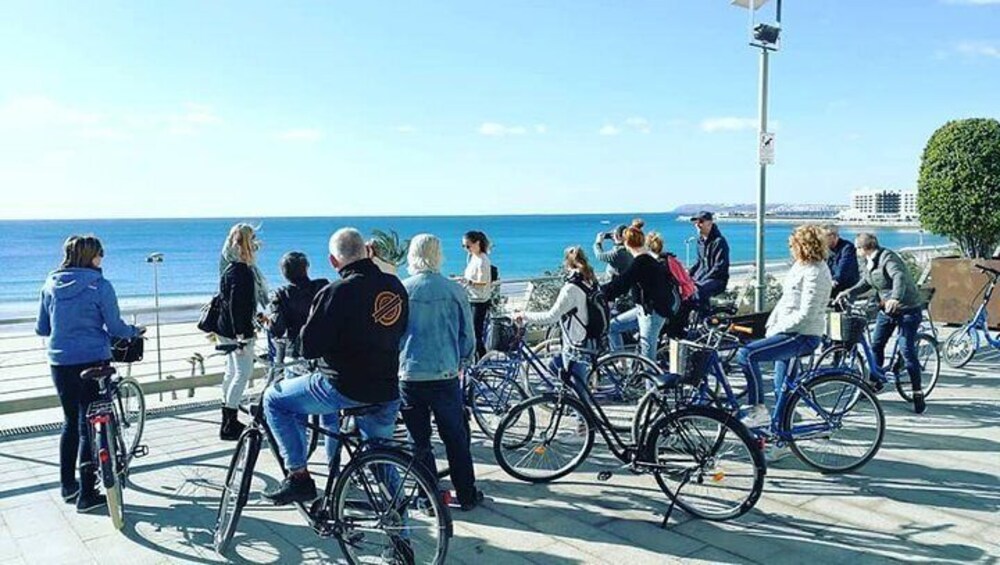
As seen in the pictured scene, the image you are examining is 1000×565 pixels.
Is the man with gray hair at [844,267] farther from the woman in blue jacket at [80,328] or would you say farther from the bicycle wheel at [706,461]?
the woman in blue jacket at [80,328]

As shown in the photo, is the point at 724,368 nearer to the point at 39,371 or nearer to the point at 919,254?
the point at 919,254

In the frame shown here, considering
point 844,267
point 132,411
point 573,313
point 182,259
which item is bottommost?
point 182,259

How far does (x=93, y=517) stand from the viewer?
4.45 m

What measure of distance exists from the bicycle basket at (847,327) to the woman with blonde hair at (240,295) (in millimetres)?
4234

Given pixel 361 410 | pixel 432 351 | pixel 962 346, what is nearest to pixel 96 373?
pixel 361 410

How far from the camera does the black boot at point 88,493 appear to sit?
4.45m

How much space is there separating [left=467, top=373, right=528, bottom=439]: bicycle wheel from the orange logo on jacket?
7.54ft

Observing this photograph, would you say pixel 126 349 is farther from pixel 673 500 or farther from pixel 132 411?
pixel 673 500

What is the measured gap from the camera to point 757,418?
494 cm

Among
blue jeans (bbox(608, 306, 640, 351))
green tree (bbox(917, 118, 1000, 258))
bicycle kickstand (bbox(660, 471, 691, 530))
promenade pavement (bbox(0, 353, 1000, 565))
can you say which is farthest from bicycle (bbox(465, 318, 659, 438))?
green tree (bbox(917, 118, 1000, 258))

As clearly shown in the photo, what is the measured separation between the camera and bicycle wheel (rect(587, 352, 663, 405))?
600cm

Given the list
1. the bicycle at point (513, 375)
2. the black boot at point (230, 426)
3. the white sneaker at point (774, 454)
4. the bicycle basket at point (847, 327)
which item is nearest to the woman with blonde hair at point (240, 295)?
the black boot at point (230, 426)

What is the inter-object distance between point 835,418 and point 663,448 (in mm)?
1425

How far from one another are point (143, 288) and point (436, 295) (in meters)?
51.2
